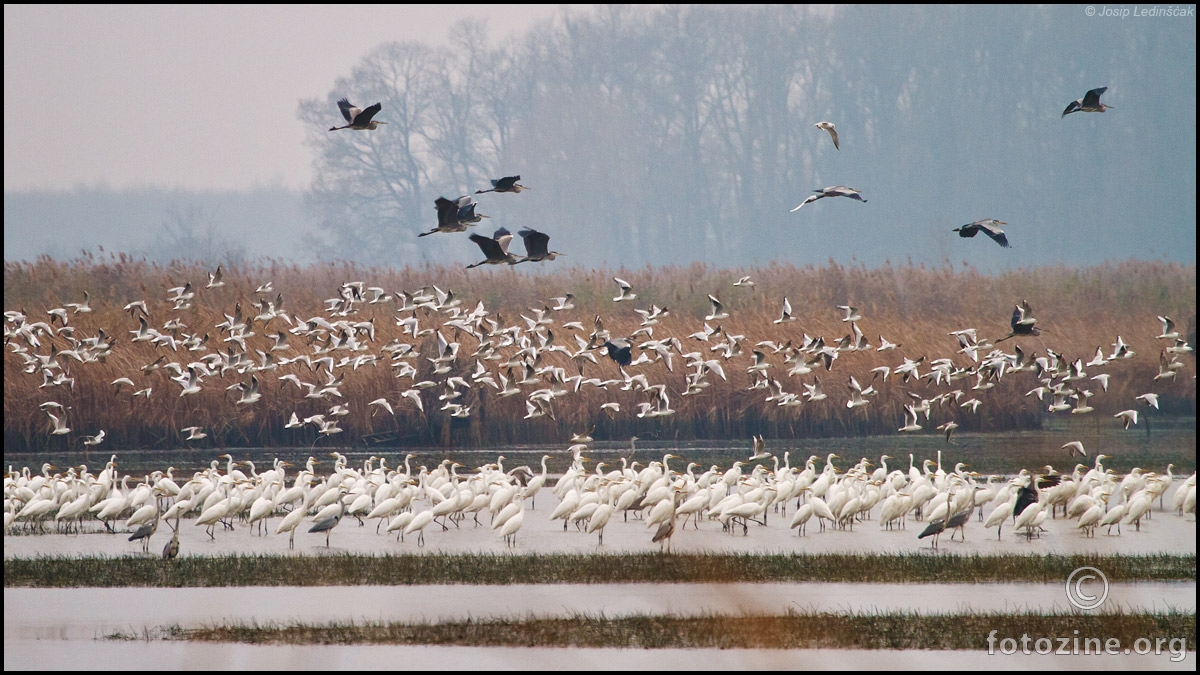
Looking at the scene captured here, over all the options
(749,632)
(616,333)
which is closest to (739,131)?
(616,333)

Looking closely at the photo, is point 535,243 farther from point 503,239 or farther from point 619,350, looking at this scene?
point 619,350

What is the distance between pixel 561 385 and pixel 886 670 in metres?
13.1

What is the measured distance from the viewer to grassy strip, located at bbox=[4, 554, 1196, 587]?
13000mm

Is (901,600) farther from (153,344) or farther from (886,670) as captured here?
(153,344)

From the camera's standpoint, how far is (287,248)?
87438mm

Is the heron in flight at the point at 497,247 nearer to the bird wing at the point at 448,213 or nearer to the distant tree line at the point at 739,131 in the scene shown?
the bird wing at the point at 448,213

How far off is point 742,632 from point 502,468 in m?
9.24

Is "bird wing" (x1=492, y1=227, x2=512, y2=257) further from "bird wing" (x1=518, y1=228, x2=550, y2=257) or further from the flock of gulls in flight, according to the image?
"bird wing" (x1=518, y1=228, x2=550, y2=257)

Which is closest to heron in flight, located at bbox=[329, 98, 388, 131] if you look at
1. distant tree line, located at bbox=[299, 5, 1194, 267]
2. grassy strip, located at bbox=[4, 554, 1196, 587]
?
grassy strip, located at bbox=[4, 554, 1196, 587]

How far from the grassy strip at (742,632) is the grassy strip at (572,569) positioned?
1.52 metres

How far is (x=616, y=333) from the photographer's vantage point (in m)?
26.7

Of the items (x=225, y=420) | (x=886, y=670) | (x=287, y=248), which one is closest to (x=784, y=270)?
(x=225, y=420)

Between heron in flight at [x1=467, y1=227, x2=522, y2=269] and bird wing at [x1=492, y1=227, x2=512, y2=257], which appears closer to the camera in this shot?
heron in flight at [x1=467, y1=227, x2=522, y2=269]

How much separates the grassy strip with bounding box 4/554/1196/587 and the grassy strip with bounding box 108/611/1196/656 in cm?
152
